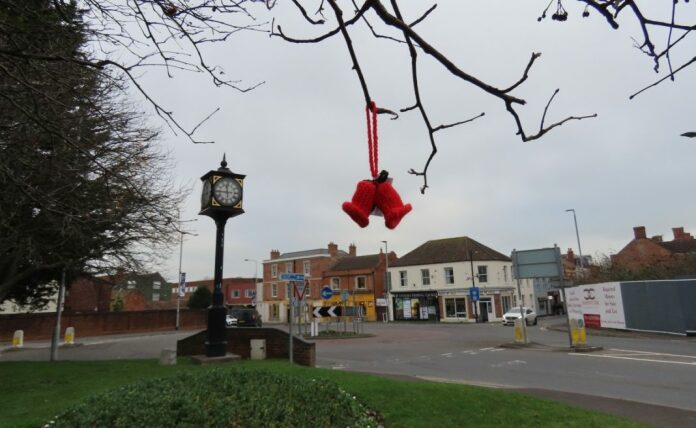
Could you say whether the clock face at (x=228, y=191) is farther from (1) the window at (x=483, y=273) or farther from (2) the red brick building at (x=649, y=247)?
(2) the red brick building at (x=649, y=247)

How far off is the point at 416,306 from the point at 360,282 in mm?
8213

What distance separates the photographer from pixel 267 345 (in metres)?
15.1

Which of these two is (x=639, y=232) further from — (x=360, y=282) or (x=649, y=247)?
(x=360, y=282)

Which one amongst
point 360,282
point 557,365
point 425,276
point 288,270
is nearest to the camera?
point 557,365

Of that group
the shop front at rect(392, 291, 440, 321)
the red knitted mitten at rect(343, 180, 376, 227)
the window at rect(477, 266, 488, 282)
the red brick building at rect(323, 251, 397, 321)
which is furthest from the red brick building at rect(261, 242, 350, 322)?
the red knitted mitten at rect(343, 180, 376, 227)

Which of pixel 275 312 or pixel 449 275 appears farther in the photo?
pixel 275 312

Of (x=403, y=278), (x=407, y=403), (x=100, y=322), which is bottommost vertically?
(x=407, y=403)

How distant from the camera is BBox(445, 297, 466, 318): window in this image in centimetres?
4809

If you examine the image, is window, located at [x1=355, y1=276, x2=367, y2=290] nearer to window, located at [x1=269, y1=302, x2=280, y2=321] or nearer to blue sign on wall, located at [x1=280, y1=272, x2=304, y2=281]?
window, located at [x1=269, y1=302, x2=280, y2=321]

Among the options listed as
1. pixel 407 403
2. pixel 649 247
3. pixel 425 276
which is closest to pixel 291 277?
pixel 407 403

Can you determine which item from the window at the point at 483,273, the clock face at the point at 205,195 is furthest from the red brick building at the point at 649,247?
the clock face at the point at 205,195

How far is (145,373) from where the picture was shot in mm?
11375

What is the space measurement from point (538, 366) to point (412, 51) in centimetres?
1394

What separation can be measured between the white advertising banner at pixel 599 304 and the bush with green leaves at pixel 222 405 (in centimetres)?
2439
